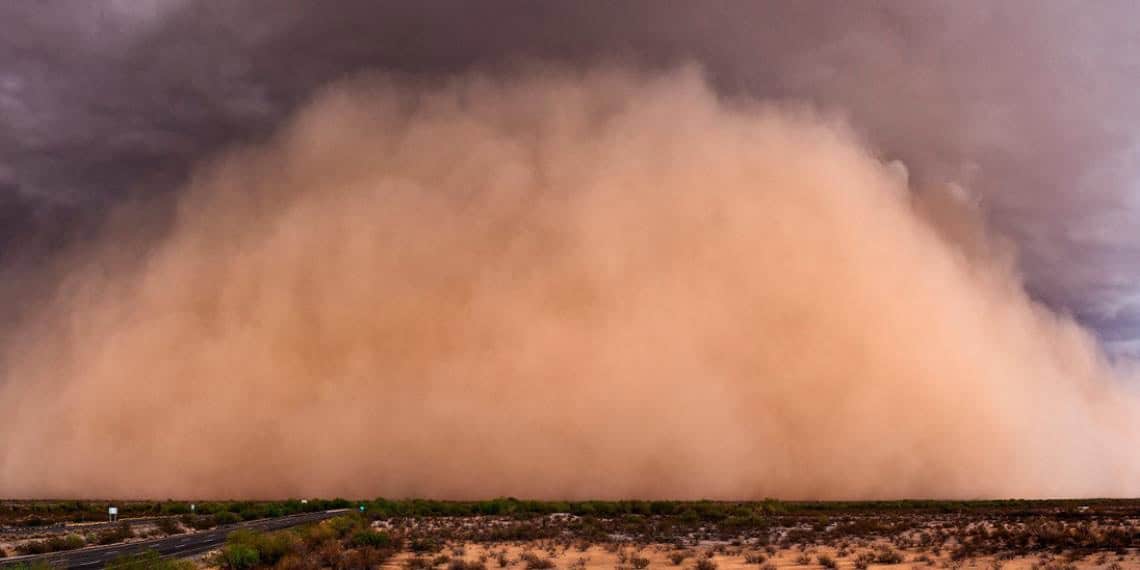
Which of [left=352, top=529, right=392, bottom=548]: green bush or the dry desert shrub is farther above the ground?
the dry desert shrub

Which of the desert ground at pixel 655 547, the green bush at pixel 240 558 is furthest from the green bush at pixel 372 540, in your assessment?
the green bush at pixel 240 558

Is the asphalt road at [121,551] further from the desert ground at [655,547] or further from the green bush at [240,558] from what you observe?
the green bush at [240,558]

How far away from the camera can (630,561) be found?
71.8ft

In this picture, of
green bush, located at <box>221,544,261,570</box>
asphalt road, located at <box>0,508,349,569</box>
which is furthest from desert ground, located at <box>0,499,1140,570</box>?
asphalt road, located at <box>0,508,349,569</box>

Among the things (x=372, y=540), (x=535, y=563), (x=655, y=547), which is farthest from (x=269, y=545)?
(x=655, y=547)

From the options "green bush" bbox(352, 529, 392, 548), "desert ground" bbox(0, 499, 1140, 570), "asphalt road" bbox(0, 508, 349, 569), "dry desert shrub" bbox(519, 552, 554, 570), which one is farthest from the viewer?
"green bush" bbox(352, 529, 392, 548)

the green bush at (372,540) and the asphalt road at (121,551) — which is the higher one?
the green bush at (372,540)

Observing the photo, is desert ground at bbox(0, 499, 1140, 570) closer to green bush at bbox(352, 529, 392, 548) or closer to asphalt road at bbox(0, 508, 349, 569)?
green bush at bbox(352, 529, 392, 548)

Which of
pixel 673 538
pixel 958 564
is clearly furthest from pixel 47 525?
pixel 958 564

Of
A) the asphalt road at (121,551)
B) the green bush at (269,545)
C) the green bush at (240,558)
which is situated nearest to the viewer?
the green bush at (240,558)

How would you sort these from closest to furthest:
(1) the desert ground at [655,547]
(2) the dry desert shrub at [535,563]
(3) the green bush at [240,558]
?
(1) the desert ground at [655,547]
(2) the dry desert shrub at [535,563]
(3) the green bush at [240,558]

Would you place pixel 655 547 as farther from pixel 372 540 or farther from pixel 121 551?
pixel 121 551

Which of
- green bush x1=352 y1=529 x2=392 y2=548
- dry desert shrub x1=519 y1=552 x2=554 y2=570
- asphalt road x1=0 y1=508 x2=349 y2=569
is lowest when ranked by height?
asphalt road x1=0 y1=508 x2=349 y2=569

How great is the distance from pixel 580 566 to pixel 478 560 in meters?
3.71
